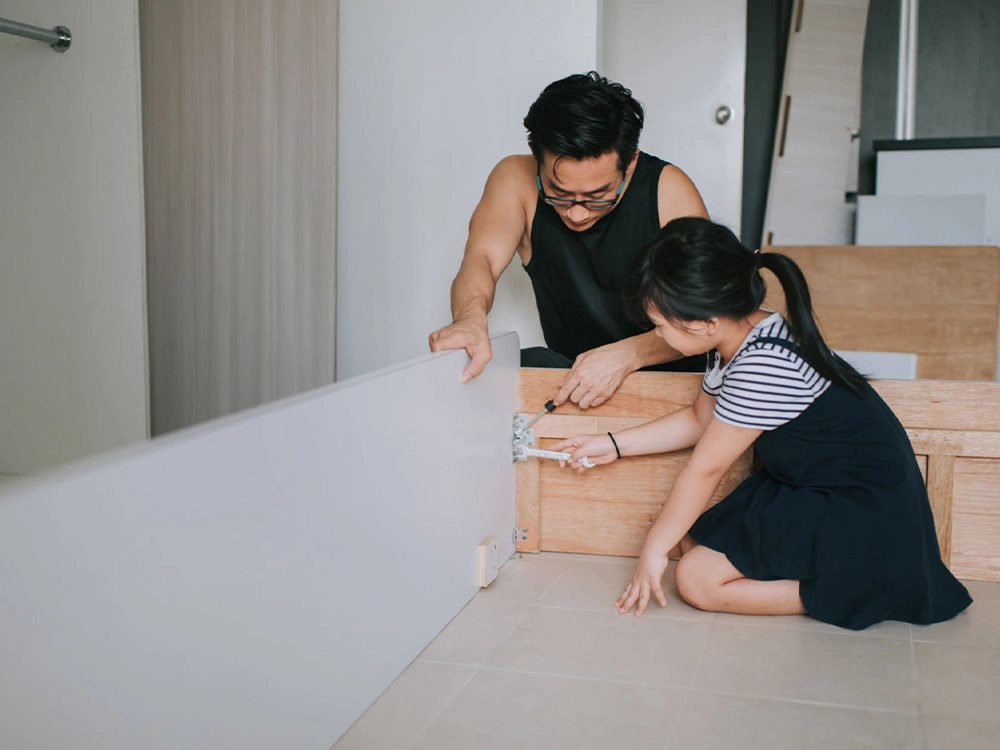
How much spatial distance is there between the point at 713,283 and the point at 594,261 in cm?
59

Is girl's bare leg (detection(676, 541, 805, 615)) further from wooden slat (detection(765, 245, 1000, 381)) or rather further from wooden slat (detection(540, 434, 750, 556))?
wooden slat (detection(765, 245, 1000, 381))

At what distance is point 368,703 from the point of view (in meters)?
1.14

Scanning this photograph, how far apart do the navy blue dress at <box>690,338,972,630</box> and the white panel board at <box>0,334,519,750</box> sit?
53cm

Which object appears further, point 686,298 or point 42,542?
point 686,298

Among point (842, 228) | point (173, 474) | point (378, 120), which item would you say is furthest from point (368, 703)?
point (842, 228)

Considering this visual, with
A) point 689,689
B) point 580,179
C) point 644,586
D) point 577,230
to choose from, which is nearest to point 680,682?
point 689,689

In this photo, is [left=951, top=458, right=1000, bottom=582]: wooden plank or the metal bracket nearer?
[left=951, top=458, right=1000, bottom=582]: wooden plank

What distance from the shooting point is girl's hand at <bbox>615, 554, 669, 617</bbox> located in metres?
1.47

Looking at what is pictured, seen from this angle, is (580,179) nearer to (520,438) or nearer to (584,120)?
(584,120)

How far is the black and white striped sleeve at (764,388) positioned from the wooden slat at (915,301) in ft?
3.91

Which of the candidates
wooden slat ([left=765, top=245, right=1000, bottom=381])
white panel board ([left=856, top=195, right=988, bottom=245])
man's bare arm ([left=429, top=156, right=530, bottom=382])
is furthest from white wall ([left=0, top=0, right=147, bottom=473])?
white panel board ([left=856, top=195, right=988, bottom=245])

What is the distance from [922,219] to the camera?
363 centimetres

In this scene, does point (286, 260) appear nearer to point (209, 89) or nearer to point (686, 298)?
point (209, 89)

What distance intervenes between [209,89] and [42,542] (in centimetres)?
219
